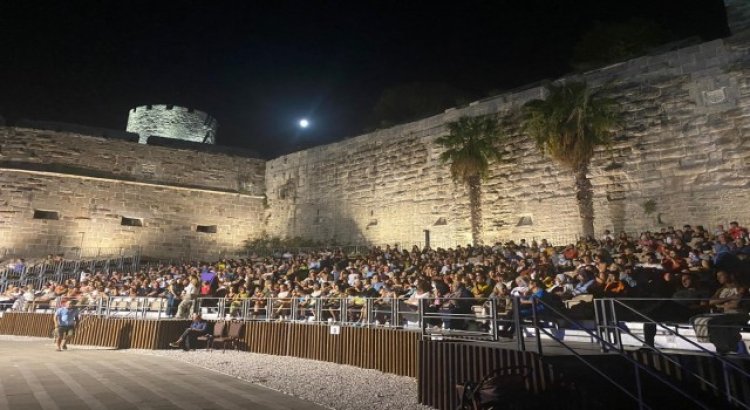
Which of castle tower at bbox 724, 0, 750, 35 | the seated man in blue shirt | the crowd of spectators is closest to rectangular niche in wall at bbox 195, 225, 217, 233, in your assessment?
the crowd of spectators

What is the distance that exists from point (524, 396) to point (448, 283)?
483 centimetres

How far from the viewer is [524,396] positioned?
4336mm

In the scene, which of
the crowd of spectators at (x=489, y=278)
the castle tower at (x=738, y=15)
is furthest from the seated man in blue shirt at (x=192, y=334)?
the castle tower at (x=738, y=15)

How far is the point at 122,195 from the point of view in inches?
890

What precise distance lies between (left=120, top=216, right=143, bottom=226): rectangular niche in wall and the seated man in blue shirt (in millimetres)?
14410

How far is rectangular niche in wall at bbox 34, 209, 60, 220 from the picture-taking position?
68.4ft

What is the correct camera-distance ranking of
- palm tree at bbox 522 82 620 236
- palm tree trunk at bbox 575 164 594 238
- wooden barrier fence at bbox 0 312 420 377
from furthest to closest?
palm tree trunk at bbox 575 164 594 238 → palm tree at bbox 522 82 620 236 → wooden barrier fence at bbox 0 312 420 377

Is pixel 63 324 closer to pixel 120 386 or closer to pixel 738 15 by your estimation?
pixel 120 386

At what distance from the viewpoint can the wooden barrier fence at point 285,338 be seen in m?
7.57

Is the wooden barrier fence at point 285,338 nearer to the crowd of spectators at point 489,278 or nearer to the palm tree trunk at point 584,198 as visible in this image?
the crowd of spectators at point 489,278

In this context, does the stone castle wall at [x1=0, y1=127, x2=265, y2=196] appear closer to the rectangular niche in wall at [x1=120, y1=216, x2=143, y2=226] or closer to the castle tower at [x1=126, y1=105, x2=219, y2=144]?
the rectangular niche in wall at [x1=120, y1=216, x2=143, y2=226]

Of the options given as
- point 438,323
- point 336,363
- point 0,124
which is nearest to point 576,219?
point 438,323

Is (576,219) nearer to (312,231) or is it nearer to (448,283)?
(448,283)

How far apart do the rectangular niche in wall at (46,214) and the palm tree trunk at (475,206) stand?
19.2 metres
